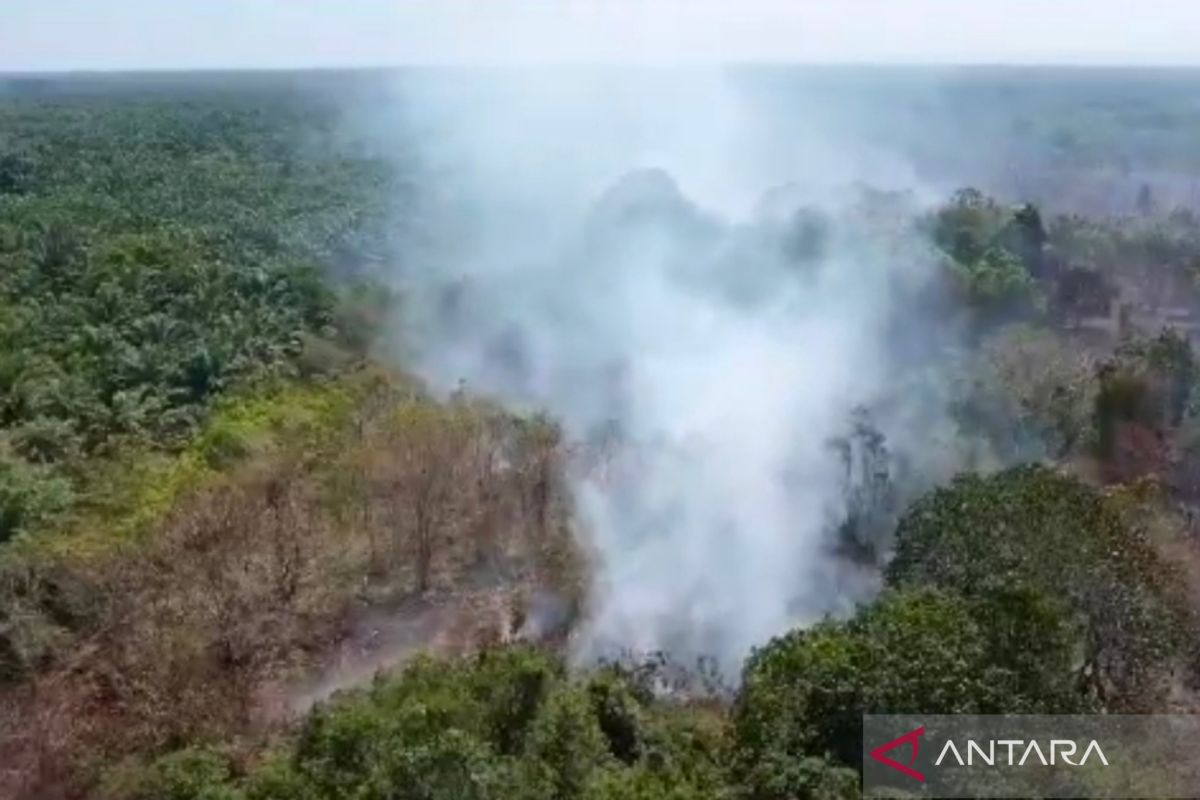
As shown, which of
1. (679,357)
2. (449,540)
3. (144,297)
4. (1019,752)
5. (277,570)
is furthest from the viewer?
(144,297)

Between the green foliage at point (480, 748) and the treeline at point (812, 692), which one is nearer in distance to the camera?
the green foliage at point (480, 748)

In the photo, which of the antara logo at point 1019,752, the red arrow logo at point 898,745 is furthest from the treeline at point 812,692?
the antara logo at point 1019,752

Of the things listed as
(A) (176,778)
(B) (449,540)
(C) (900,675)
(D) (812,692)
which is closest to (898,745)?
(C) (900,675)

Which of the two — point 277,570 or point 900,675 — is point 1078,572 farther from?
point 277,570

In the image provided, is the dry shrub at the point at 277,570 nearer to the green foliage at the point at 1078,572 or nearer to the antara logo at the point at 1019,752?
the green foliage at the point at 1078,572

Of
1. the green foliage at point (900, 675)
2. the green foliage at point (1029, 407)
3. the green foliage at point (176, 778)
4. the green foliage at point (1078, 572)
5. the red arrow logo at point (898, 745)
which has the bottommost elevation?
the green foliage at point (176, 778)

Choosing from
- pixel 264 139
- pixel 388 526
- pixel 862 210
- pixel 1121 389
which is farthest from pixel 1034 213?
pixel 264 139
